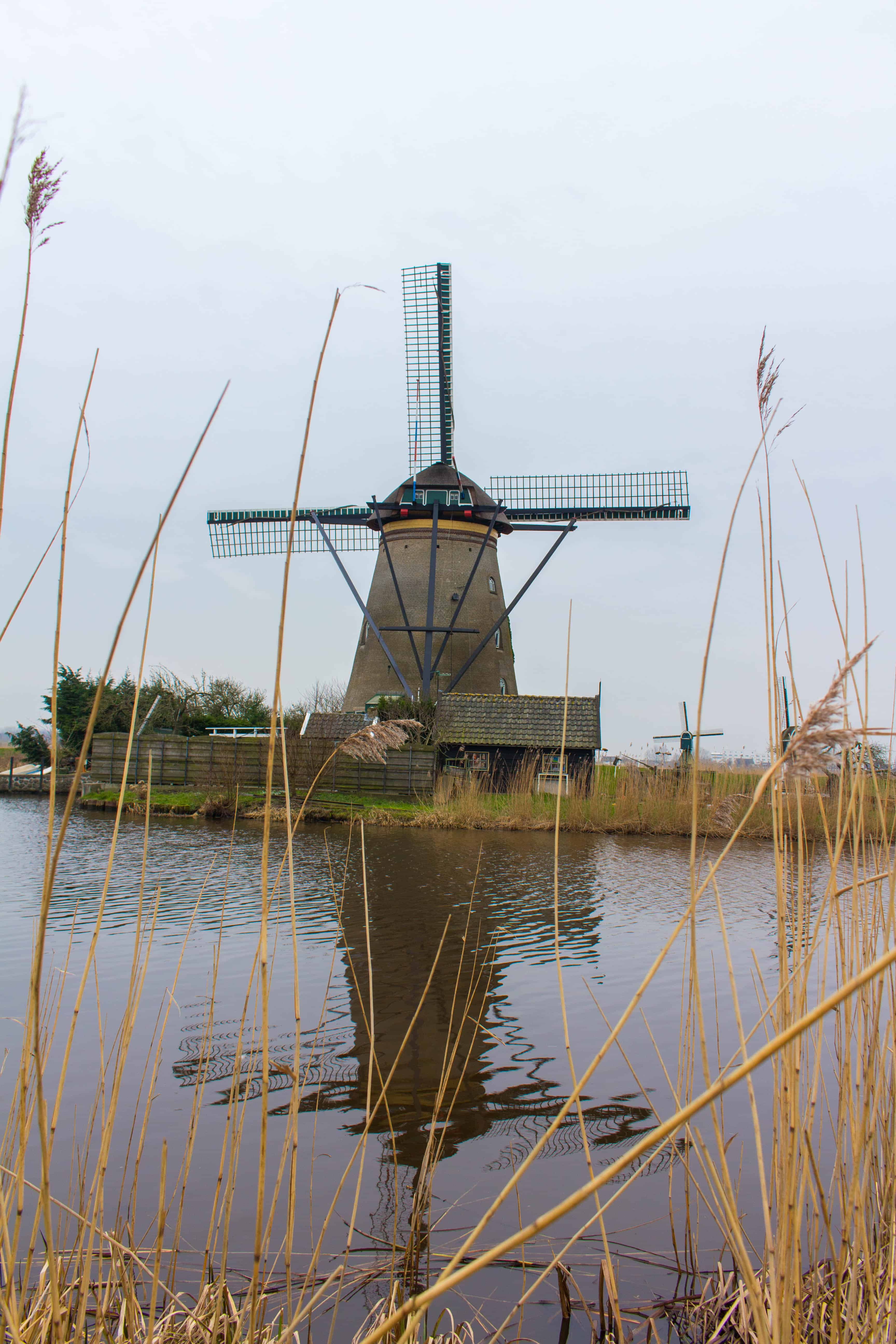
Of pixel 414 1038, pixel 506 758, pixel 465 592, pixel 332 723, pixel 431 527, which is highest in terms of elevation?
pixel 431 527

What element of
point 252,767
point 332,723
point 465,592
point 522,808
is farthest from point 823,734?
point 252,767

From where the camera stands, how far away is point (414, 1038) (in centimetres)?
466

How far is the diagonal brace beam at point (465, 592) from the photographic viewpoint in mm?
20812

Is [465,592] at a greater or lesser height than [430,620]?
greater

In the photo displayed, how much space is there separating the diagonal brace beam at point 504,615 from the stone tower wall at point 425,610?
187 mm

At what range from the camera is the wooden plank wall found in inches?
726

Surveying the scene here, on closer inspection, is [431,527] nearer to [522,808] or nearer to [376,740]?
[522,808]

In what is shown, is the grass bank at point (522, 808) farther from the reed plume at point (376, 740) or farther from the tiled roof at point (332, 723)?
the reed plume at point (376, 740)

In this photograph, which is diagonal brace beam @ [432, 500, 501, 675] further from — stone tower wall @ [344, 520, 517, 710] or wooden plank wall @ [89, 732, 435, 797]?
wooden plank wall @ [89, 732, 435, 797]

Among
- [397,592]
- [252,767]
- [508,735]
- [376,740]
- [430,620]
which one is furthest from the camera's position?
[397,592]

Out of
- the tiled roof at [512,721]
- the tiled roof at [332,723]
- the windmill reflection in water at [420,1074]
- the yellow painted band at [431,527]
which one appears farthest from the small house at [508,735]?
the windmill reflection in water at [420,1074]

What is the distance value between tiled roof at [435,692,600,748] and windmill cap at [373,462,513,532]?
4.56 meters

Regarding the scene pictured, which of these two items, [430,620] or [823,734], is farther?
[430,620]

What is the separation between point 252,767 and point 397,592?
17.3ft
